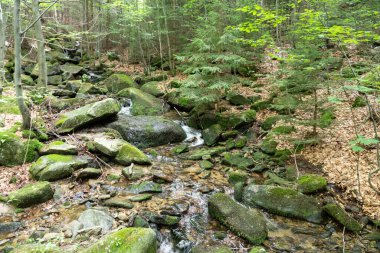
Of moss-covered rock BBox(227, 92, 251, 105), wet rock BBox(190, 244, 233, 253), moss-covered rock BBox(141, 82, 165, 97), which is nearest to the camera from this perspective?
wet rock BBox(190, 244, 233, 253)

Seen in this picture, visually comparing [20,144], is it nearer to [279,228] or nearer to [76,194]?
[76,194]

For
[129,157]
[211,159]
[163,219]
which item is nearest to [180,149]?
[211,159]

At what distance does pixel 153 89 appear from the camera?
51.4 ft

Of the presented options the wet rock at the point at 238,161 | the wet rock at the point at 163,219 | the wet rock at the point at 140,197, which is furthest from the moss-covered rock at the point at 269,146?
the wet rock at the point at 163,219

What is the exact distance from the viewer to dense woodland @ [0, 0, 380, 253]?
5105 millimetres

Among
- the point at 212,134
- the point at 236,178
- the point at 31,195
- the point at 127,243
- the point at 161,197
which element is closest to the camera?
the point at 127,243

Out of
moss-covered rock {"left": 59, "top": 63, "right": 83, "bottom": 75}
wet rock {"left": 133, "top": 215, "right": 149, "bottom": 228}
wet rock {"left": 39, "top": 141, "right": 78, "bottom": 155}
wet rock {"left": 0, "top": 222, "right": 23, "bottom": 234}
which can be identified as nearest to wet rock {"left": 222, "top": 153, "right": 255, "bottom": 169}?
wet rock {"left": 133, "top": 215, "right": 149, "bottom": 228}

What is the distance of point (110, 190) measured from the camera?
6.55 metres

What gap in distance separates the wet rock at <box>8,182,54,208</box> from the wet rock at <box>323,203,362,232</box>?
6.30 m

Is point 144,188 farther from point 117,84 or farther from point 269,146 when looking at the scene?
point 117,84

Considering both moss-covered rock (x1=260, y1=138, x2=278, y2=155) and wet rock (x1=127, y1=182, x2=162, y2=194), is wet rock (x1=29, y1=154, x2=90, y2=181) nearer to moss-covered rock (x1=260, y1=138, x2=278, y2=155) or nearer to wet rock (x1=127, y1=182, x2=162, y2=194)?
wet rock (x1=127, y1=182, x2=162, y2=194)

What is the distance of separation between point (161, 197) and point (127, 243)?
110 inches

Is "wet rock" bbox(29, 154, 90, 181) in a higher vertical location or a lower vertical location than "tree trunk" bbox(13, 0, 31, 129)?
lower

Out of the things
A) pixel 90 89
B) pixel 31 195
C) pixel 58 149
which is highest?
pixel 90 89
